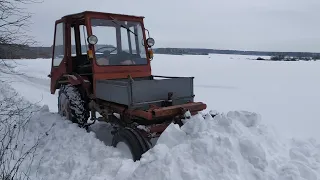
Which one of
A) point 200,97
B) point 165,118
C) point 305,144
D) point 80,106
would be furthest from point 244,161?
point 200,97

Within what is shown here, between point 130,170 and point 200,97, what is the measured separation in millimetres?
7671

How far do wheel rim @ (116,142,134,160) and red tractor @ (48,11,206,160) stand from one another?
65mm

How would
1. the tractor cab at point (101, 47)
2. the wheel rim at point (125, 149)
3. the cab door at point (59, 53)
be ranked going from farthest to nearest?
1. the cab door at point (59, 53)
2. the tractor cab at point (101, 47)
3. the wheel rim at point (125, 149)

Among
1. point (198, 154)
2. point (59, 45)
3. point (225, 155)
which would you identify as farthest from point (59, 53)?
point (225, 155)

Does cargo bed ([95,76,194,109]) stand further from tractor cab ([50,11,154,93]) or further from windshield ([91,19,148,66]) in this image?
windshield ([91,19,148,66])

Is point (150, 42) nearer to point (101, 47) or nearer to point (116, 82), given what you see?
point (101, 47)

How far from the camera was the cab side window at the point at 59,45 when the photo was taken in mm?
6844

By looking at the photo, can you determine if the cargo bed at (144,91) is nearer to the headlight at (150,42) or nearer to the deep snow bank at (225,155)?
the deep snow bank at (225,155)

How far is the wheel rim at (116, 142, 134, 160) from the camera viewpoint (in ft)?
15.2

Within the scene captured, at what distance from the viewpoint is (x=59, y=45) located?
276 inches

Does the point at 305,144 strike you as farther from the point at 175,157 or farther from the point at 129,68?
the point at 129,68

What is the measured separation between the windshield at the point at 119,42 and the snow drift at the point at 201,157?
5.62 ft

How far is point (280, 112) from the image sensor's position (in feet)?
27.7

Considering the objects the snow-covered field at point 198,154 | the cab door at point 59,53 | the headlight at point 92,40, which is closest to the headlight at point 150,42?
the headlight at point 92,40
